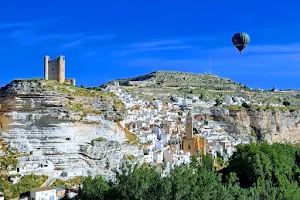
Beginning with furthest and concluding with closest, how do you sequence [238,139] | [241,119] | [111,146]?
[241,119], [238,139], [111,146]

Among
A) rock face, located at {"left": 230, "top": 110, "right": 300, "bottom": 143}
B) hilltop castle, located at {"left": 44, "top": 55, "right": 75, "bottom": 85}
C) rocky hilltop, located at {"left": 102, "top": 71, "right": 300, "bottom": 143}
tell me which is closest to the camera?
hilltop castle, located at {"left": 44, "top": 55, "right": 75, "bottom": 85}

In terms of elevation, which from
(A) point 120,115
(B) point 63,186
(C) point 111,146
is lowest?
(B) point 63,186

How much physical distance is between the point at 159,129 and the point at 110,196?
92.6ft

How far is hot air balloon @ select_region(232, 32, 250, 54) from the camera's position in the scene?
4862 cm

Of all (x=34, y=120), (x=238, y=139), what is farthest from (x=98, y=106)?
(x=238, y=139)

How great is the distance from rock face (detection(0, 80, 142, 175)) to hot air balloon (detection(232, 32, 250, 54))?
1854cm

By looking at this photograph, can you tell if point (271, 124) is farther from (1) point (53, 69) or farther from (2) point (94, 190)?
(2) point (94, 190)

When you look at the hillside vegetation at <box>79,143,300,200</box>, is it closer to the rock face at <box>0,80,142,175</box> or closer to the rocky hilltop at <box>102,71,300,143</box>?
the rock face at <box>0,80,142,175</box>

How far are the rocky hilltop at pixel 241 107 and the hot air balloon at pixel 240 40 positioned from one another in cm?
3059

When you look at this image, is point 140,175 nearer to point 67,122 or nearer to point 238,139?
point 67,122

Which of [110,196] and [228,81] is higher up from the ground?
[228,81]

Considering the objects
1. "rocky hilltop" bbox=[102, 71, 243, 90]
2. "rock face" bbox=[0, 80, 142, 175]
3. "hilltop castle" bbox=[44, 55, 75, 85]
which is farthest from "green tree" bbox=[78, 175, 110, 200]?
"rocky hilltop" bbox=[102, 71, 243, 90]

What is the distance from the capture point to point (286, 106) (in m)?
96.5

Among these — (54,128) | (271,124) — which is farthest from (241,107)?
(54,128)
